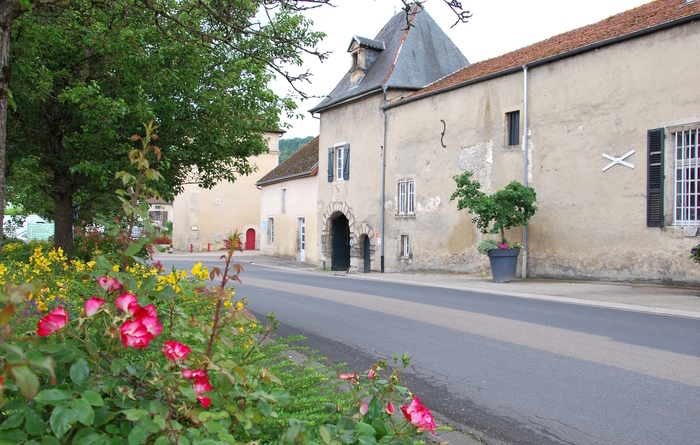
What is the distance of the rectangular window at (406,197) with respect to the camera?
2061 centimetres

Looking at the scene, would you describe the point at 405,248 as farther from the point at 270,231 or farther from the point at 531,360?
the point at 531,360

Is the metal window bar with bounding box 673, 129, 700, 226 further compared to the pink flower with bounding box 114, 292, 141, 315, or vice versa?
the metal window bar with bounding box 673, 129, 700, 226

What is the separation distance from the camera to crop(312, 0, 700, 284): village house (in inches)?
494

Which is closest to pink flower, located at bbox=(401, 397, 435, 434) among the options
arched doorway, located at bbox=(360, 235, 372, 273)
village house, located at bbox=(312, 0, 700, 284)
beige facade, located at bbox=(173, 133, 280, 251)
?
village house, located at bbox=(312, 0, 700, 284)

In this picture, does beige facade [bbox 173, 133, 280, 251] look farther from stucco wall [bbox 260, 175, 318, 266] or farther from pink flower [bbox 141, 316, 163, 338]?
pink flower [bbox 141, 316, 163, 338]

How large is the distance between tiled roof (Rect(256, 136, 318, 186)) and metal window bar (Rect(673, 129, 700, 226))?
18034 mm

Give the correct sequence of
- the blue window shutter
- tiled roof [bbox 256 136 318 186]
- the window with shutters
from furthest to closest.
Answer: tiled roof [bbox 256 136 318 186]
the blue window shutter
the window with shutters

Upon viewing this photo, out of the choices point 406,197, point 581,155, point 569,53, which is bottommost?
point 406,197

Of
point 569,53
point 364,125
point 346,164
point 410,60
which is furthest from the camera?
point 346,164

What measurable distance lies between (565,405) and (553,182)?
1171cm

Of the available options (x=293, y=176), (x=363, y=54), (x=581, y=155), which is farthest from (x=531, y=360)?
(x=293, y=176)

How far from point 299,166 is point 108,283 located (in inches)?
1134

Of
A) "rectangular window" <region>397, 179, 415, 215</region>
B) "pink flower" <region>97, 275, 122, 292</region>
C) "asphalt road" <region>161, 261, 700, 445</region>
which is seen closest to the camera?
"pink flower" <region>97, 275, 122, 292</region>

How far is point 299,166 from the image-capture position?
30.7 meters
